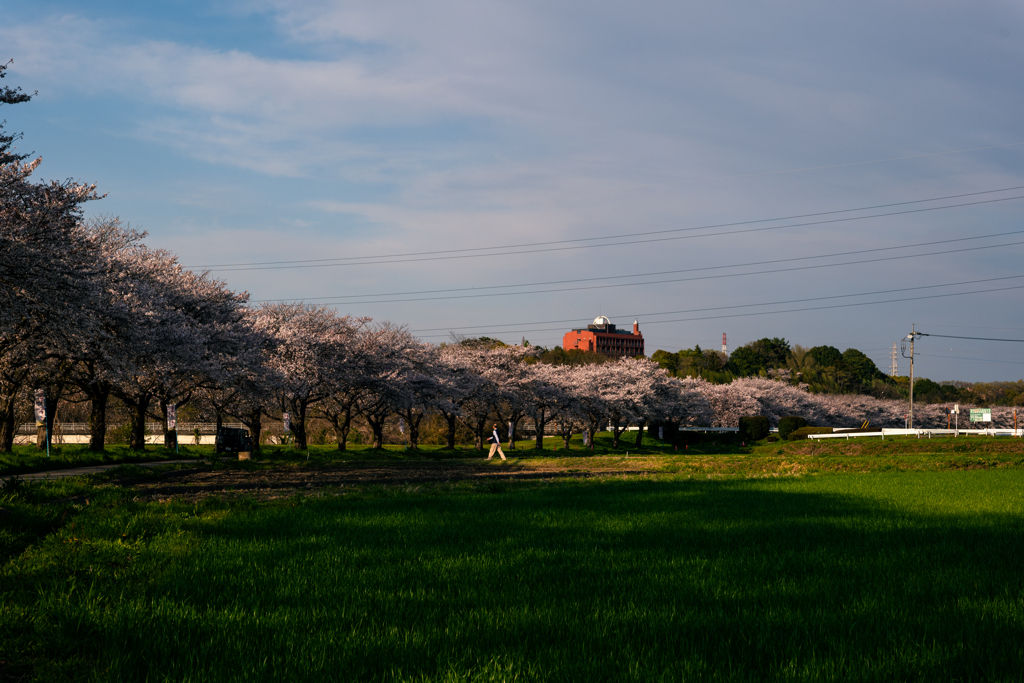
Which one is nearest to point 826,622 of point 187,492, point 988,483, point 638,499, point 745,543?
point 745,543

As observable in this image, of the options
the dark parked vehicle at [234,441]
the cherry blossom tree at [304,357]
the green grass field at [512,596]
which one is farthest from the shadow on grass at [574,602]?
the cherry blossom tree at [304,357]

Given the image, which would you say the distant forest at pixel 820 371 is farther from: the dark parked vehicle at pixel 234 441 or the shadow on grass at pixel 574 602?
the shadow on grass at pixel 574 602

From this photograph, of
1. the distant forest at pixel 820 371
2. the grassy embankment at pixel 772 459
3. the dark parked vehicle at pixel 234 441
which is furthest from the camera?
the distant forest at pixel 820 371

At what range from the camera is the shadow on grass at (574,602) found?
466cm

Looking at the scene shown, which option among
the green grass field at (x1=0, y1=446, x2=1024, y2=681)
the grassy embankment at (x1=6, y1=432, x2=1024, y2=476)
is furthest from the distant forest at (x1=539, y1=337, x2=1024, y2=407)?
the green grass field at (x1=0, y1=446, x2=1024, y2=681)

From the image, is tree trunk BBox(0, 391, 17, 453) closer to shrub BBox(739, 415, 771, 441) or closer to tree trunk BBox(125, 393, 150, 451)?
tree trunk BBox(125, 393, 150, 451)

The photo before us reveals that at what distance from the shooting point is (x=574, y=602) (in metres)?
6.09

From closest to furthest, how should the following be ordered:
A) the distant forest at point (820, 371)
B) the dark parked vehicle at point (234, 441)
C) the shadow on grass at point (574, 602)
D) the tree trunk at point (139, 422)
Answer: the shadow on grass at point (574, 602) → the tree trunk at point (139, 422) → the dark parked vehicle at point (234, 441) → the distant forest at point (820, 371)

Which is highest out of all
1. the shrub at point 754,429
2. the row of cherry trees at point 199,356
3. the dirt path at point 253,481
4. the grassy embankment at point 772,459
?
the row of cherry trees at point 199,356

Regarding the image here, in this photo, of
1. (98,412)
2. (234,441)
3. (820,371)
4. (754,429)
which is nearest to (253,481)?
(98,412)

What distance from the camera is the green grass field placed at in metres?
4.69

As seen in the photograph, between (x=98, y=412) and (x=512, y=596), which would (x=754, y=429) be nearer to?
(x=98, y=412)

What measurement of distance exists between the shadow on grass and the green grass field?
3cm

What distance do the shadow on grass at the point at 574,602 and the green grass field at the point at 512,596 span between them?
27 millimetres
